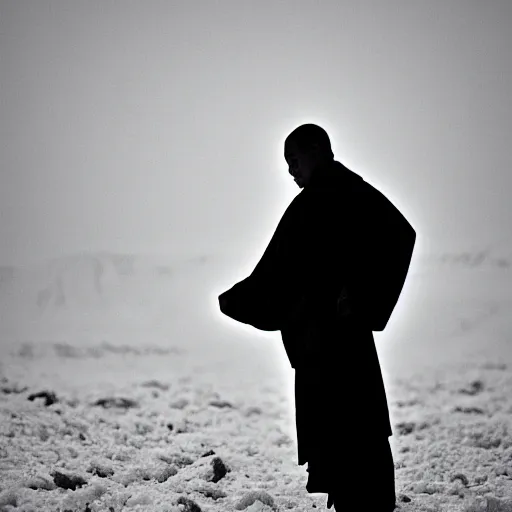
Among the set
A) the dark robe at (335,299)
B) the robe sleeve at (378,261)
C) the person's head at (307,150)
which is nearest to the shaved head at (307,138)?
the person's head at (307,150)

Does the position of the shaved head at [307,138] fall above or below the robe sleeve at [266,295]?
above

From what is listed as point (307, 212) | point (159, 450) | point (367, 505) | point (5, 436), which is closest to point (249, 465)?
point (159, 450)

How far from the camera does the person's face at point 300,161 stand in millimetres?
2404

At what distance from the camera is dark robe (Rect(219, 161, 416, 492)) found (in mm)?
2309

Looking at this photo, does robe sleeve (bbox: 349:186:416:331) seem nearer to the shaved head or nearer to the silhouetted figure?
the silhouetted figure

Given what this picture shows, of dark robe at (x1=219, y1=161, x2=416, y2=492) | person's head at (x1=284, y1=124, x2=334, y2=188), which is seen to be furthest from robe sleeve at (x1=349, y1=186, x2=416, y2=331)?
person's head at (x1=284, y1=124, x2=334, y2=188)

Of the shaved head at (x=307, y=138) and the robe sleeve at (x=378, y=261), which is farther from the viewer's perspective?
the shaved head at (x=307, y=138)

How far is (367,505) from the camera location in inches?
91.7

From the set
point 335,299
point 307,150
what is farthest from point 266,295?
Answer: point 307,150

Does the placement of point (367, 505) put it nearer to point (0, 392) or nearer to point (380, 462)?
point (380, 462)

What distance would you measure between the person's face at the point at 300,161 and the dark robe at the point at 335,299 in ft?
0.20

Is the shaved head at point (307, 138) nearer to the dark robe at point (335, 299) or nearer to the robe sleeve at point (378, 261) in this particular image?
the dark robe at point (335, 299)

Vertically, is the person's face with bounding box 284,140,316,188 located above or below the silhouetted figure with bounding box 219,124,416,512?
above

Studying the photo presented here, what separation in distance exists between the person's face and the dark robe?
6 cm
